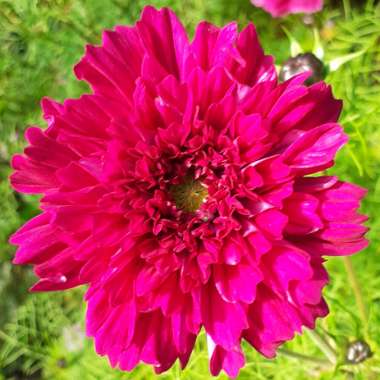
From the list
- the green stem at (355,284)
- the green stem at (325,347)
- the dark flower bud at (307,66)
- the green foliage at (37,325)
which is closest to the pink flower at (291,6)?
the dark flower bud at (307,66)

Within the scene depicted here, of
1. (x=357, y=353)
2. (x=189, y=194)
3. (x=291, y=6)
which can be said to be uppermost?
(x=291, y=6)

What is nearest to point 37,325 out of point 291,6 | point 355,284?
point 355,284

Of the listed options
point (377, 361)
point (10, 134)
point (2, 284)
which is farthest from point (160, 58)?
point (2, 284)

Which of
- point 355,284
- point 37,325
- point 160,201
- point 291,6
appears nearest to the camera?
point 160,201

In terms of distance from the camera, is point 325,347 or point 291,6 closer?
point 325,347

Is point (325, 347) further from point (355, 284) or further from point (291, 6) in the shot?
point (291, 6)

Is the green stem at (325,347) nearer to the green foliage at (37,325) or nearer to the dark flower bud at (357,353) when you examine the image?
the dark flower bud at (357,353)

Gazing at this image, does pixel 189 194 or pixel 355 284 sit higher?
pixel 189 194

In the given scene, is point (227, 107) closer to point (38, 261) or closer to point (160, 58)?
point (160, 58)
